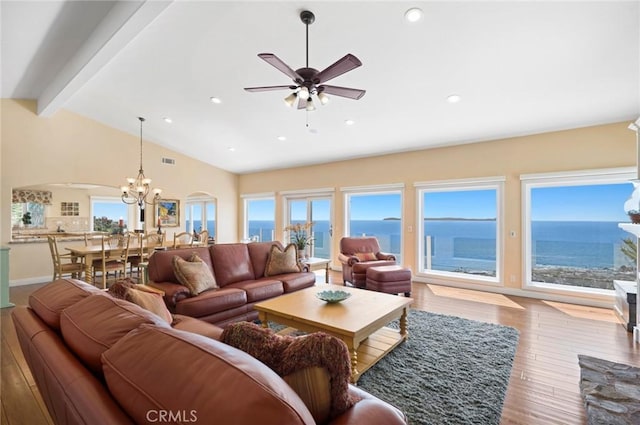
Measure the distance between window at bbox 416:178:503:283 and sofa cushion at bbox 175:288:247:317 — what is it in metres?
3.92

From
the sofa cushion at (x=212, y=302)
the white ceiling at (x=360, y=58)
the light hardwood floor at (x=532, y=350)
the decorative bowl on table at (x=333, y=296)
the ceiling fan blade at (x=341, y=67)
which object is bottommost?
the light hardwood floor at (x=532, y=350)

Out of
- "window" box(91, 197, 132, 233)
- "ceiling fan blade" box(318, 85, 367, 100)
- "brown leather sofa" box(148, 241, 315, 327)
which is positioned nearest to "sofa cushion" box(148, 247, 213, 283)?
"brown leather sofa" box(148, 241, 315, 327)

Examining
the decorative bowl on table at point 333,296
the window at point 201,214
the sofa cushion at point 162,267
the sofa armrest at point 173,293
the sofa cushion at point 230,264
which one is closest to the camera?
the decorative bowl on table at point 333,296

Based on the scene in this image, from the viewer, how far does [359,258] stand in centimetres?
517

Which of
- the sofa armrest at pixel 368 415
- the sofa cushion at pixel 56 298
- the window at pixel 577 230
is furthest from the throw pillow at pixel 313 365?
the window at pixel 577 230

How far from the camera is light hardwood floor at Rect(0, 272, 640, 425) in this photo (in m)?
1.98

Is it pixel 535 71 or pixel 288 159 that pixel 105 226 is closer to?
pixel 288 159

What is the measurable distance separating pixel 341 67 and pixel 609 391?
324 cm

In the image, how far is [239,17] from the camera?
291cm

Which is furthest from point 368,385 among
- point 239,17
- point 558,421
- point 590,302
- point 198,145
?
point 198,145

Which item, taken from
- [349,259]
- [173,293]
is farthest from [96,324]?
[349,259]

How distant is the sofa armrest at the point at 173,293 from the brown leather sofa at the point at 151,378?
5.59ft

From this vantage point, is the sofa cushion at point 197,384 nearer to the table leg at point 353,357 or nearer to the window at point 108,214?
the table leg at point 353,357

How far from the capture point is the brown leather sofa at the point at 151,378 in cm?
63
